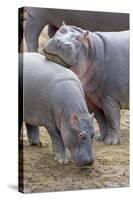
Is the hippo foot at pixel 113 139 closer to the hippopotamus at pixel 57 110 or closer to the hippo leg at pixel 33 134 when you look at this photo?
the hippopotamus at pixel 57 110

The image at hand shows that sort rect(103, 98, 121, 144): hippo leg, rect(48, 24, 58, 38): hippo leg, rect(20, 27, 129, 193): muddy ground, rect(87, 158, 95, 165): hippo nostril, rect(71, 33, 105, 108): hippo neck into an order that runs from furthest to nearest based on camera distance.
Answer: rect(103, 98, 121, 144): hippo leg < rect(71, 33, 105, 108): hippo neck < rect(48, 24, 58, 38): hippo leg < rect(87, 158, 95, 165): hippo nostril < rect(20, 27, 129, 193): muddy ground

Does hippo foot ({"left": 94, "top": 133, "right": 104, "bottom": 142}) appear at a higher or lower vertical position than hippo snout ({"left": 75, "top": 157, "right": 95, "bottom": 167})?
higher

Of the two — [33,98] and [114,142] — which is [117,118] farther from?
[33,98]

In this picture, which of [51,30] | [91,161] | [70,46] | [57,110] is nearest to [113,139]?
[91,161]

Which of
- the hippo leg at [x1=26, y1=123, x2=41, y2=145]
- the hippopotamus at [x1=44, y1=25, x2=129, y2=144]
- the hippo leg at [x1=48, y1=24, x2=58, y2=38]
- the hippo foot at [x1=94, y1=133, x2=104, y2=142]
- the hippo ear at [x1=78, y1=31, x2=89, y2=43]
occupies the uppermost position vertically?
the hippo leg at [x1=48, y1=24, x2=58, y2=38]

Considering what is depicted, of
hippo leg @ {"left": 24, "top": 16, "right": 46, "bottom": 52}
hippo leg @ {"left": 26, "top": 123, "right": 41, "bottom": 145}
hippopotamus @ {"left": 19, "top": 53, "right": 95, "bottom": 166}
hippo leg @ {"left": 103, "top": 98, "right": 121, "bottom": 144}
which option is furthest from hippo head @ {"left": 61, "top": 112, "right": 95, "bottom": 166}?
hippo leg @ {"left": 24, "top": 16, "right": 46, "bottom": 52}

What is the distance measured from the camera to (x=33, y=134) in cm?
598

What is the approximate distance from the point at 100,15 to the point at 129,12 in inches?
16.2

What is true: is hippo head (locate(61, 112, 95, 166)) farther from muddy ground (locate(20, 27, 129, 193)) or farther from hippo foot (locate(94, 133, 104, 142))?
hippo foot (locate(94, 133, 104, 142))

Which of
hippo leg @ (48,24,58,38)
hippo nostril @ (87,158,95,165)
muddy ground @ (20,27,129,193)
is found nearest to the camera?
muddy ground @ (20,27,129,193)

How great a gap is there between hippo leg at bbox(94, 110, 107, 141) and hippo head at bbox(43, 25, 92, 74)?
500 millimetres

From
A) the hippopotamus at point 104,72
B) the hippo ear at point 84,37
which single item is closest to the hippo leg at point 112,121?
the hippopotamus at point 104,72

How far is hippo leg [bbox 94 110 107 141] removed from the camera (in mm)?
6324

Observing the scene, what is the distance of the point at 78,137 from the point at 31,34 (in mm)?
1099
